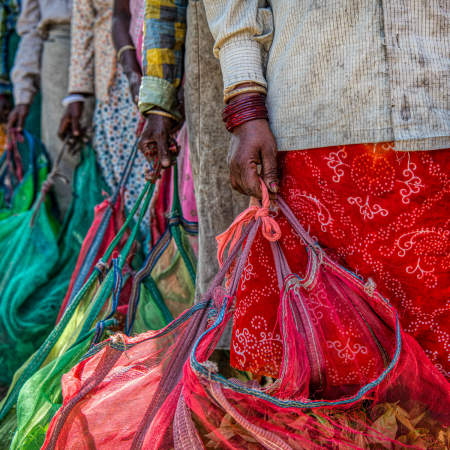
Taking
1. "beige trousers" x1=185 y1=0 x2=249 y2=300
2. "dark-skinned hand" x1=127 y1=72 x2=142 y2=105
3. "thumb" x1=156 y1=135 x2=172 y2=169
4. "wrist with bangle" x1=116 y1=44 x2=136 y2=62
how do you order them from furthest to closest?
"wrist with bangle" x1=116 y1=44 x2=136 y2=62
"dark-skinned hand" x1=127 y1=72 x2=142 y2=105
"thumb" x1=156 y1=135 x2=172 y2=169
"beige trousers" x1=185 y1=0 x2=249 y2=300

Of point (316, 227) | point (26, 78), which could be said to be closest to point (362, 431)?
point (316, 227)

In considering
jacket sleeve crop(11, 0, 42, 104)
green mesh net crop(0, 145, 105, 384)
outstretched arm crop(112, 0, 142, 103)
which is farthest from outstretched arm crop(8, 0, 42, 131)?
outstretched arm crop(112, 0, 142, 103)

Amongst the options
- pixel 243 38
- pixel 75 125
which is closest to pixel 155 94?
pixel 243 38

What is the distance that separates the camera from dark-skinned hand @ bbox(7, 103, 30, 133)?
326 centimetres

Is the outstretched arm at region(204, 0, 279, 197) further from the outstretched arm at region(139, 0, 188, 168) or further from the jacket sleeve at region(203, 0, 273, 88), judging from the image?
the outstretched arm at region(139, 0, 188, 168)

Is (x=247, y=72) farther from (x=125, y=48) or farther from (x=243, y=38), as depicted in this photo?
(x=125, y=48)

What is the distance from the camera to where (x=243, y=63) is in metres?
1.10

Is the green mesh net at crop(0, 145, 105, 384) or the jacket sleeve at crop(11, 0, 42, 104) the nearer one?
the green mesh net at crop(0, 145, 105, 384)

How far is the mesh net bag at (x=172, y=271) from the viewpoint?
5.39 ft

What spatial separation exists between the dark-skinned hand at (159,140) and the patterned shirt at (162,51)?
0.04m

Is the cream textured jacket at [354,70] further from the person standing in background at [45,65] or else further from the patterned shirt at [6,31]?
the patterned shirt at [6,31]

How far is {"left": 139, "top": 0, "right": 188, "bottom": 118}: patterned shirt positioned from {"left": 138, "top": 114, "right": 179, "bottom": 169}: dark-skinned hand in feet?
0.14

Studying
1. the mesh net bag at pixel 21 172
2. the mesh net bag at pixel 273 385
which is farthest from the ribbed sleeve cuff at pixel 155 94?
the mesh net bag at pixel 21 172

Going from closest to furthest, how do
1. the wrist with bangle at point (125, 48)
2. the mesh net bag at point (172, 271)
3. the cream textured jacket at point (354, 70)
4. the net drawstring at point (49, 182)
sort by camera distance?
1. the cream textured jacket at point (354, 70)
2. the mesh net bag at point (172, 271)
3. the wrist with bangle at point (125, 48)
4. the net drawstring at point (49, 182)
